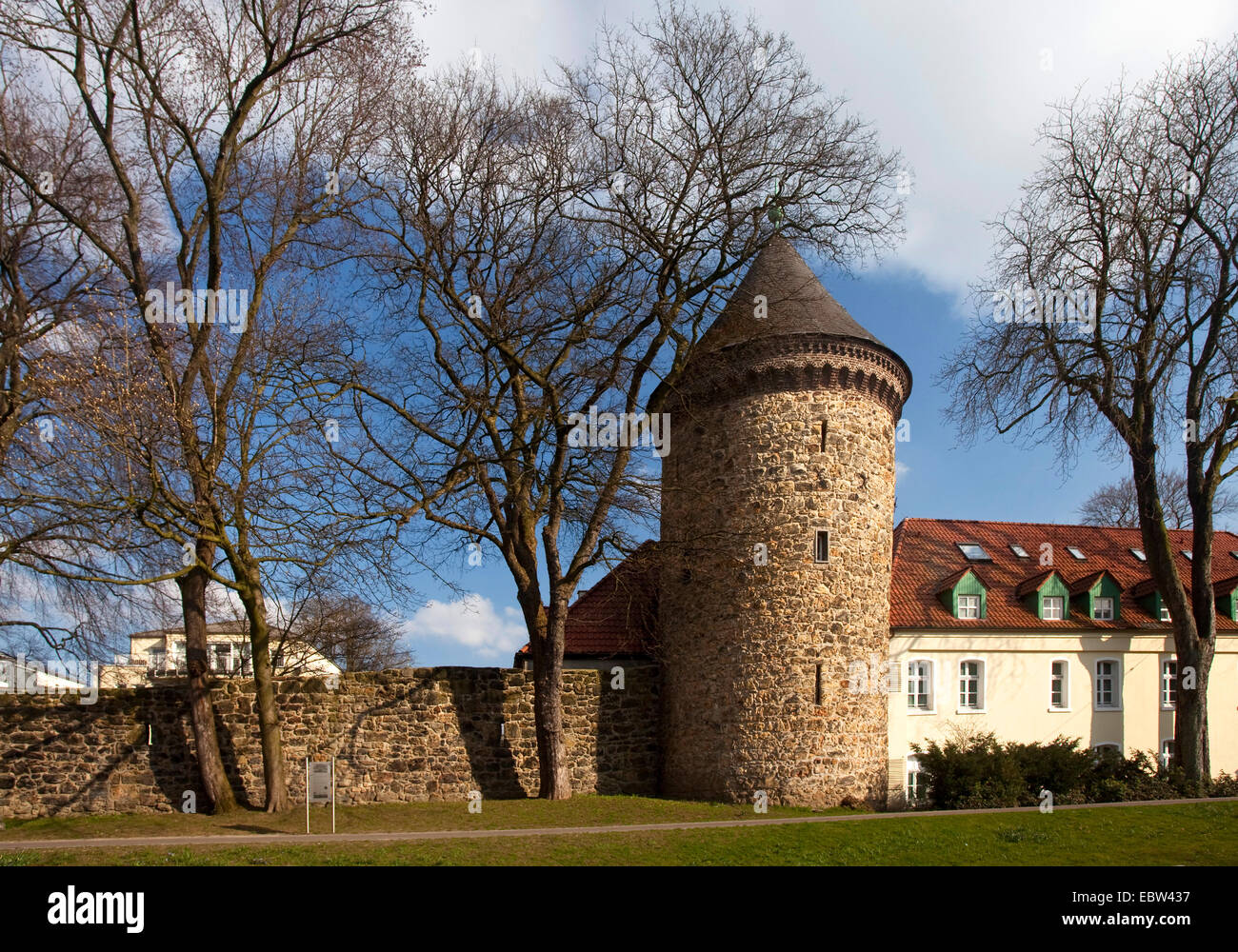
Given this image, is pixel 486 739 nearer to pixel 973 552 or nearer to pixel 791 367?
pixel 791 367

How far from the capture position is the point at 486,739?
19.3 metres

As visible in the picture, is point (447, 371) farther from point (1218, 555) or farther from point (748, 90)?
point (1218, 555)

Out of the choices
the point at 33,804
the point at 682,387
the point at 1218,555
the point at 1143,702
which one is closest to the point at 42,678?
the point at 33,804

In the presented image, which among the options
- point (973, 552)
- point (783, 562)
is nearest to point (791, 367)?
point (783, 562)

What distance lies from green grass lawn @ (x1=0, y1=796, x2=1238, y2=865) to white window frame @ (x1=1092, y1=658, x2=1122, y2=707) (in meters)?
7.32

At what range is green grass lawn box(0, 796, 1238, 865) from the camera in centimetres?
1218

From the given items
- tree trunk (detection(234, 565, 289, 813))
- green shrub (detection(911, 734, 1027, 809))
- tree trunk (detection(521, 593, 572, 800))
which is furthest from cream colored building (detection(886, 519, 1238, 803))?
tree trunk (detection(234, 565, 289, 813))

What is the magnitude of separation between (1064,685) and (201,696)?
2005cm

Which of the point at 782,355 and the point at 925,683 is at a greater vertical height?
the point at 782,355

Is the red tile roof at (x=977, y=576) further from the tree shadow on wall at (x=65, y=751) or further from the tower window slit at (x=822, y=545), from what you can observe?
the tree shadow on wall at (x=65, y=751)

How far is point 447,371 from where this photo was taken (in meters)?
18.6

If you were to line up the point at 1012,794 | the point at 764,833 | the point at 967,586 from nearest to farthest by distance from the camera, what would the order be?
the point at 764,833, the point at 1012,794, the point at 967,586

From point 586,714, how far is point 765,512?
5.62 metres
